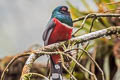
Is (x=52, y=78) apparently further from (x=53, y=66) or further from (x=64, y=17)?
(x=64, y=17)

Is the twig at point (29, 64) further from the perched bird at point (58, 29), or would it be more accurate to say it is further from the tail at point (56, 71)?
the perched bird at point (58, 29)

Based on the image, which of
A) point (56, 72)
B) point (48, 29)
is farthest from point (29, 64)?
point (48, 29)

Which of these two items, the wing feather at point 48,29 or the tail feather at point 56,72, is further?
the wing feather at point 48,29

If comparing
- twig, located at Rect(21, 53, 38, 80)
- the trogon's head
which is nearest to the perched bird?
the trogon's head

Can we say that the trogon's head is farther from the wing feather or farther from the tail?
the tail

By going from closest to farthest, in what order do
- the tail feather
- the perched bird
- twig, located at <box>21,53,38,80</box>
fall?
twig, located at <box>21,53,38,80</box>
the tail feather
the perched bird

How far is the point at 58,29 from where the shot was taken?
1979 millimetres

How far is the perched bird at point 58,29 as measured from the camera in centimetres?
186

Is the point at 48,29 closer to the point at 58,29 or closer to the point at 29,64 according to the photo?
the point at 58,29

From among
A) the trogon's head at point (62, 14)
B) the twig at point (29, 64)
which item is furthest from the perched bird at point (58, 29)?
the twig at point (29, 64)

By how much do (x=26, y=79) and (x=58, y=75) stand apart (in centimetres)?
34

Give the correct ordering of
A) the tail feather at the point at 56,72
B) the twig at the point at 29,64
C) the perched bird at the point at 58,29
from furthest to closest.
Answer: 1. the perched bird at the point at 58,29
2. the tail feather at the point at 56,72
3. the twig at the point at 29,64

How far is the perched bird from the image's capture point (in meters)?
1.86

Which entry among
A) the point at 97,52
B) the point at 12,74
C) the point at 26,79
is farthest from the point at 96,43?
the point at 26,79
